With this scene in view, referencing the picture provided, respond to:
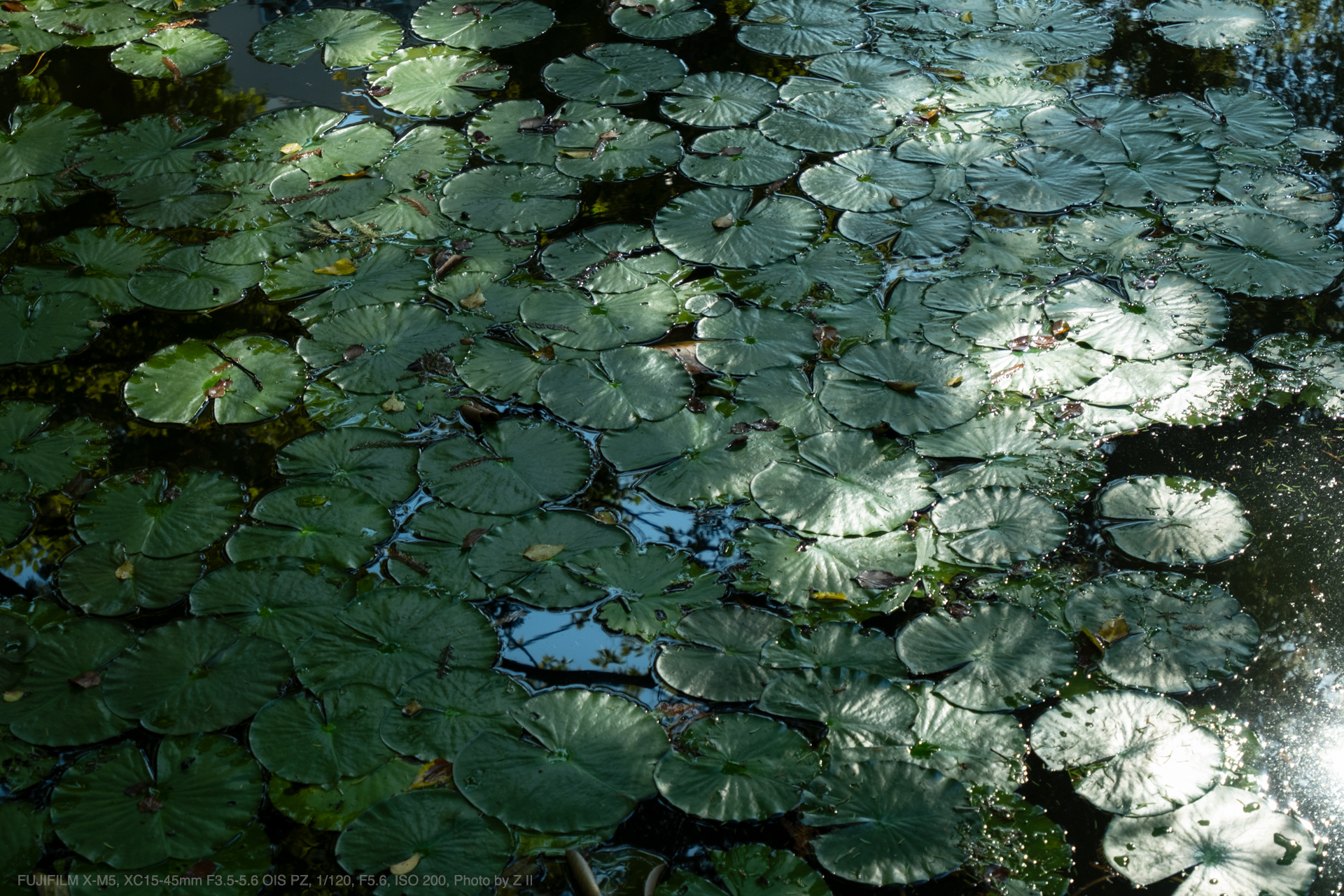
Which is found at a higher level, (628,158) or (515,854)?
(628,158)

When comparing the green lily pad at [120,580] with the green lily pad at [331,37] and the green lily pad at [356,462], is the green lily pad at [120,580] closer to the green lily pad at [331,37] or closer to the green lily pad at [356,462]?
the green lily pad at [356,462]

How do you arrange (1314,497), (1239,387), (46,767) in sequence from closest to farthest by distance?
(46,767) < (1314,497) < (1239,387)

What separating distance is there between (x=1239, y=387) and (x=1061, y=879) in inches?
59.3

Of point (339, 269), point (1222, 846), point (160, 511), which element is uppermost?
point (339, 269)

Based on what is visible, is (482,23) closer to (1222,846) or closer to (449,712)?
(449,712)

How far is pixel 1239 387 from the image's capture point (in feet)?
8.48

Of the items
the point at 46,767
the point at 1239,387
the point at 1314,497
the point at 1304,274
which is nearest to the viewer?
the point at 46,767

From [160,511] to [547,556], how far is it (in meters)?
0.93

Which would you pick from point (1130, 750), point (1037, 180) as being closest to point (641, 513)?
point (1130, 750)

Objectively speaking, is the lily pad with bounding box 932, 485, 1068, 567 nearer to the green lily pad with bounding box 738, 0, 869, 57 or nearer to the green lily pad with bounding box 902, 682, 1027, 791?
the green lily pad with bounding box 902, 682, 1027, 791

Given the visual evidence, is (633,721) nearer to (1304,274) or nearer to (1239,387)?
(1239,387)

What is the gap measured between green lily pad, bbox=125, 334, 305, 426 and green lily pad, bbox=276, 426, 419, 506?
189mm

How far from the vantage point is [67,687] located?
6.50 ft

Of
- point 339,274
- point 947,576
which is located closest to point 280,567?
point 339,274
